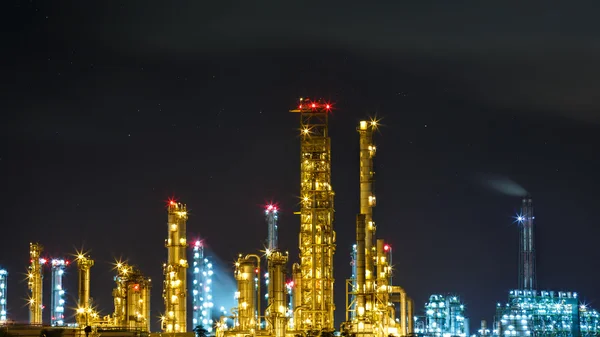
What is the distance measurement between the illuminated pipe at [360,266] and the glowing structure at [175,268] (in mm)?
→ 13048

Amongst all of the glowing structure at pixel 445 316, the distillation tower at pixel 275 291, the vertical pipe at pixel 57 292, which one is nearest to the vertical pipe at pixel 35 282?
the vertical pipe at pixel 57 292

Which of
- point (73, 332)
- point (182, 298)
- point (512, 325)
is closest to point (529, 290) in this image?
point (512, 325)

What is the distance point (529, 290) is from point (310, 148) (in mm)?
86046

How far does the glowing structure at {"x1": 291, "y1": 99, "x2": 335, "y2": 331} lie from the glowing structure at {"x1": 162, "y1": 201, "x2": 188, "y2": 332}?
923 cm

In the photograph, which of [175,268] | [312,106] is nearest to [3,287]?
[175,268]

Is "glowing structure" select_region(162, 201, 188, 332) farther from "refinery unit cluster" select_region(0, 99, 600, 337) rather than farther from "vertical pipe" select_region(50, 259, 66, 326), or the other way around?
"vertical pipe" select_region(50, 259, 66, 326)

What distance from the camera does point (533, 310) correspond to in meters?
153

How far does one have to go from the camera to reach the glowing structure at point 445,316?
15650 centimetres

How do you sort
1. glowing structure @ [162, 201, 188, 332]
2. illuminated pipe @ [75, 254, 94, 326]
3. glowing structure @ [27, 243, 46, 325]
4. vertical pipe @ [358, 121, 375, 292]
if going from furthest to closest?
1. glowing structure @ [27, 243, 46, 325]
2. illuminated pipe @ [75, 254, 94, 326]
3. glowing structure @ [162, 201, 188, 332]
4. vertical pipe @ [358, 121, 375, 292]

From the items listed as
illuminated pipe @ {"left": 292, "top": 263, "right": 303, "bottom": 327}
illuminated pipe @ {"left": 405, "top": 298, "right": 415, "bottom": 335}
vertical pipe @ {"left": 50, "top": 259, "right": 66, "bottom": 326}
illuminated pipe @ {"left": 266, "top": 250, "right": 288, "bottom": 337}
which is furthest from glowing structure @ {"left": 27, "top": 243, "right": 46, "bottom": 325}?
illuminated pipe @ {"left": 266, "top": 250, "right": 288, "bottom": 337}

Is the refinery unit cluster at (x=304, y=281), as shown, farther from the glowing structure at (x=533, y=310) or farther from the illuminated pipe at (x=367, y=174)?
the glowing structure at (x=533, y=310)

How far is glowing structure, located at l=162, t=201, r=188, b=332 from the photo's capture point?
81.6 metres

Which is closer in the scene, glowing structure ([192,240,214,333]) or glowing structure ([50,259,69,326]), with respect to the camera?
glowing structure ([50,259,69,326])

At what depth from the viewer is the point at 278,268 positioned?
257ft
